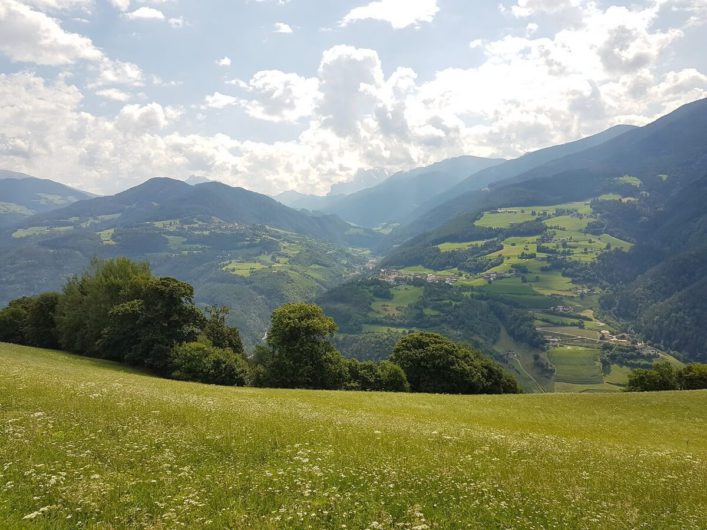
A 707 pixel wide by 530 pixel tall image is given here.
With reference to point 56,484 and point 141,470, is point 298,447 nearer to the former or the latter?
point 141,470

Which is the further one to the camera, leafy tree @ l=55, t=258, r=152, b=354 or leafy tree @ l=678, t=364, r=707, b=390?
leafy tree @ l=678, t=364, r=707, b=390

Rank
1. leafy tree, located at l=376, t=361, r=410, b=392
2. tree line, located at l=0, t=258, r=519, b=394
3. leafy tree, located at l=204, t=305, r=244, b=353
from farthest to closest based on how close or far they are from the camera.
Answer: leafy tree, located at l=204, t=305, r=244, b=353 < leafy tree, located at l=376, t=361, r=410, b=392 < tree line, located at l=0, t=258, r=519, b=394

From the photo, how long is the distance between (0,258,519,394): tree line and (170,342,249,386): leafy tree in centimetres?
15

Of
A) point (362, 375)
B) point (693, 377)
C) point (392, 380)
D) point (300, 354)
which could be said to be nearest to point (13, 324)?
point (300, 354)

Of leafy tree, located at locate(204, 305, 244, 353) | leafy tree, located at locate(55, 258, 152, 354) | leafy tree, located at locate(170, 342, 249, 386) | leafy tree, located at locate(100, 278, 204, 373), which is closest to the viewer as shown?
leafy tree, located at locate(170, 342, 249, 386)

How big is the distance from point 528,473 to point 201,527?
12628 millimetres

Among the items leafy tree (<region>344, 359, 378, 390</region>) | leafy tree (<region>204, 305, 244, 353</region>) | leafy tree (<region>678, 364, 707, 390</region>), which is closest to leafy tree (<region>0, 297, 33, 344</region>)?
leafy tree (<region>204, 305, 244, 353</region>)

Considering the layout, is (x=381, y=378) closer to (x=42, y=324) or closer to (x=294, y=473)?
(x=294, y=473)

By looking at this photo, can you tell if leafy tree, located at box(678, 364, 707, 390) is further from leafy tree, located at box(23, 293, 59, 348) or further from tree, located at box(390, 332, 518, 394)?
leafy tree, located at box(23, 293, 59, 348)

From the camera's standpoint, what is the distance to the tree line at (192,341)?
209ft

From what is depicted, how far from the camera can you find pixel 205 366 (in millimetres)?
60250

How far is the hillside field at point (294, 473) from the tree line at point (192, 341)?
129ft

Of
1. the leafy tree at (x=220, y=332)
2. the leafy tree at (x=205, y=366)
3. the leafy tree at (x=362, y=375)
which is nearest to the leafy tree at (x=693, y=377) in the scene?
the leafy tree at (x=362, y=375)

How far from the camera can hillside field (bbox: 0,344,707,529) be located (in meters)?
11.3
